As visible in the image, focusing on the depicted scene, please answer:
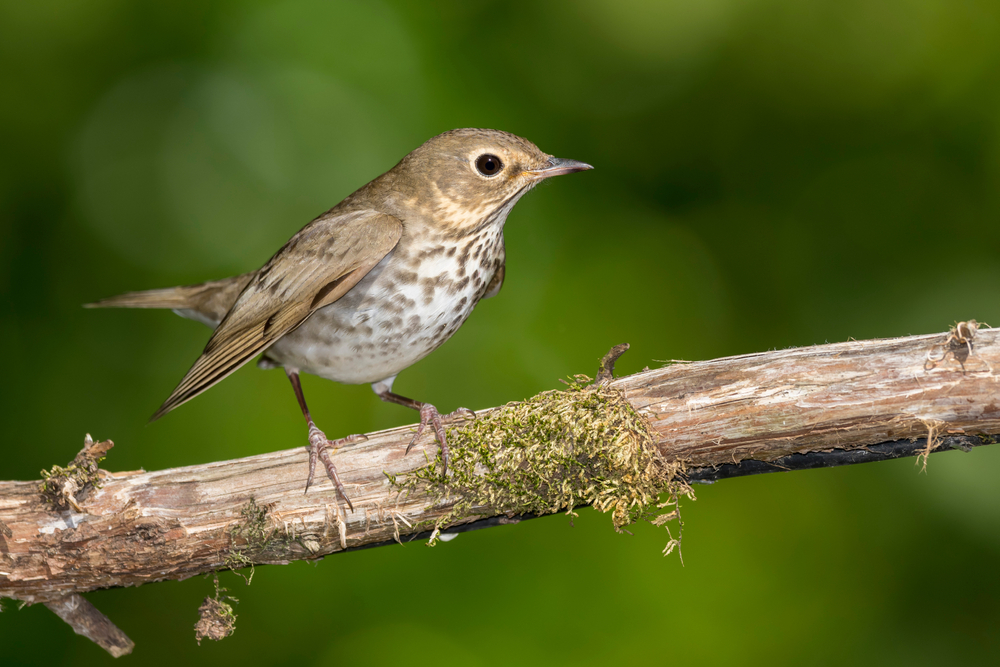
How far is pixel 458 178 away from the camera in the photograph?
3141mm

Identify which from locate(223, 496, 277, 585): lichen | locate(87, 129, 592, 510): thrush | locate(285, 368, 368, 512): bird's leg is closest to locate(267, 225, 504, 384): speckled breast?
locate(87, 129, 592, 510): thrush

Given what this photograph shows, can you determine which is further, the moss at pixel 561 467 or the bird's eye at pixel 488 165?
the bird's eye at pixel 488 165

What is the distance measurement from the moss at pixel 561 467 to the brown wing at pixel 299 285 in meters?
0.90

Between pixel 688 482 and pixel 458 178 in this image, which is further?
pixel 458 178

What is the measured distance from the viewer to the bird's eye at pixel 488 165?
10.3ft

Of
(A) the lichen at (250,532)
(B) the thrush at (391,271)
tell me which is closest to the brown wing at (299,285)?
(B) the thrush at (391,271)

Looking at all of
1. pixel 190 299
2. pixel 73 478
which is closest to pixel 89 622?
pixel 73 478

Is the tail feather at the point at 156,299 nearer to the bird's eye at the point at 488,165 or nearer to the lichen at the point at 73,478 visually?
the lichen at the point at 73,478

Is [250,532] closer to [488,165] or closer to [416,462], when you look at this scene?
[416,462]

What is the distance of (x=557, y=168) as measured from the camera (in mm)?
3145

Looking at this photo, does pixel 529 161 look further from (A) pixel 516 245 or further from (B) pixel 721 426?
(A) pixel 516 245

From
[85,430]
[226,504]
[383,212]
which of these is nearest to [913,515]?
[383,212]

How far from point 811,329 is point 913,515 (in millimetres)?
1259

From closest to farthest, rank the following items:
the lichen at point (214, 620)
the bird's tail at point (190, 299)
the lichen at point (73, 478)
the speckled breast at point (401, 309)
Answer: the lichen at point (73, 478)
the lichen at point (214, 620)
the speckled breast at point (401, 309)
the bird's tail at point (190, 299)
